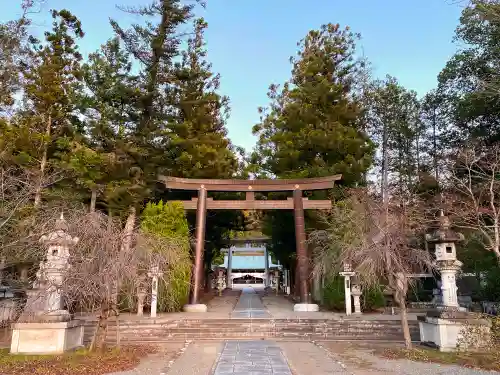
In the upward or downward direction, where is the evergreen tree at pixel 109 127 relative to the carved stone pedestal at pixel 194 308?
upward

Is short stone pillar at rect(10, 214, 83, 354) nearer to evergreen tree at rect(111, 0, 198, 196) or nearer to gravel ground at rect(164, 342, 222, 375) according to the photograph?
gravel ground at rect(164, 342, 222, 375)

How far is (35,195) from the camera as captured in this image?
15.3 m

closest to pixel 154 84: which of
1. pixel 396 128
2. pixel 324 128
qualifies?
pixel 324 128

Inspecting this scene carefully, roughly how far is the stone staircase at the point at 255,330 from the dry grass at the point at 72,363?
3187 millimetres

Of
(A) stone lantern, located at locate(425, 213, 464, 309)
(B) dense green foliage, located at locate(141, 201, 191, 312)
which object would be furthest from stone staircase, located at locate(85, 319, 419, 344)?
(B) dense green foliage, located at locate(141, 201, 191, 312)

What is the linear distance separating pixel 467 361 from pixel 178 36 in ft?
61.0

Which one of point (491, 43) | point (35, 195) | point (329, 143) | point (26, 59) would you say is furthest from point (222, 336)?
point (491, 43)

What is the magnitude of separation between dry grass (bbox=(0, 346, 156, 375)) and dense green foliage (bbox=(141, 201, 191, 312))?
6.33m

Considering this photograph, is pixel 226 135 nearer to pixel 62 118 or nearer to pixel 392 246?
pixel 62 118

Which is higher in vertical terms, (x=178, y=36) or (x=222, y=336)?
(x=178, y=36)

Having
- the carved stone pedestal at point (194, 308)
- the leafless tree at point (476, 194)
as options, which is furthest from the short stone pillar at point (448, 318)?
the carved stone pedestal at point (194, 308)

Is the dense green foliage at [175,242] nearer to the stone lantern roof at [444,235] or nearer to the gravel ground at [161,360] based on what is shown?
the gravel ground at [161,360]

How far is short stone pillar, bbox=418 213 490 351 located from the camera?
898cm

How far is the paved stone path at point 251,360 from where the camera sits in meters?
7.24
